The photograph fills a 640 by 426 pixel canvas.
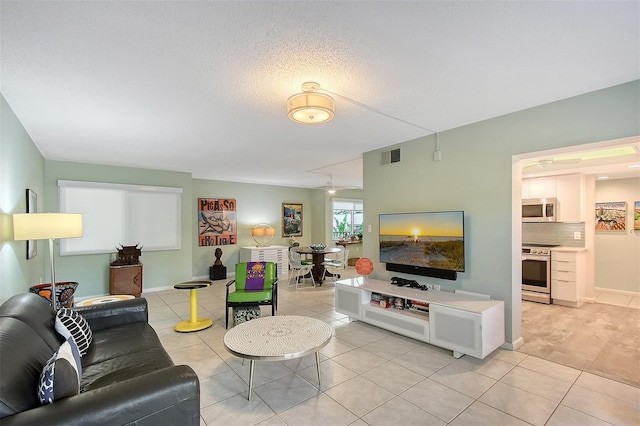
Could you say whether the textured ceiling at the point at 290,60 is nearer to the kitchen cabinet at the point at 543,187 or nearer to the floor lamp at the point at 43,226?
the floor lamp at the point at 43,226

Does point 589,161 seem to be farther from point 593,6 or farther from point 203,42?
point 203,42

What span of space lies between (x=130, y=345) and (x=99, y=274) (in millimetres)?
4120

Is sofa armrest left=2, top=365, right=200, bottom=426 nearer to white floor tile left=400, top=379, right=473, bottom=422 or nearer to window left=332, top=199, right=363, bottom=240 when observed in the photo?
white floor tile left=400, top=379, right=473, bottom=422

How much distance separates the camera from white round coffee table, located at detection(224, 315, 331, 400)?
2245 millimetres

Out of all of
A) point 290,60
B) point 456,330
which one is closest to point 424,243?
point 456,330

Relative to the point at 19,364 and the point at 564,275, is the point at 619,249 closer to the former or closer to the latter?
the point at 564,275

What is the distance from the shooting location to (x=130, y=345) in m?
2.39

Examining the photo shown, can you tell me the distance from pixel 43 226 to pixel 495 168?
14.8 feet

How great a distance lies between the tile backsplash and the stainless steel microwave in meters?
0.36

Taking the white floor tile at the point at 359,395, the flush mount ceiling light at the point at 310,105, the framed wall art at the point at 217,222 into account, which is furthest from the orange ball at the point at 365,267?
the framed wall art at the point at 217,222

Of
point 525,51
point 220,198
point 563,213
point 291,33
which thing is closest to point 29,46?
point 291,33

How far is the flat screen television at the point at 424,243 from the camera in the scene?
3545 mm

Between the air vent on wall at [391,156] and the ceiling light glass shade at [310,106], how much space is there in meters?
2.06

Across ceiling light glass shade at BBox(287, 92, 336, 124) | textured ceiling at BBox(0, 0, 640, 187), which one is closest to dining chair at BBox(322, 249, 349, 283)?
textured ceiling at BBox(0, 0, 640, 187)
